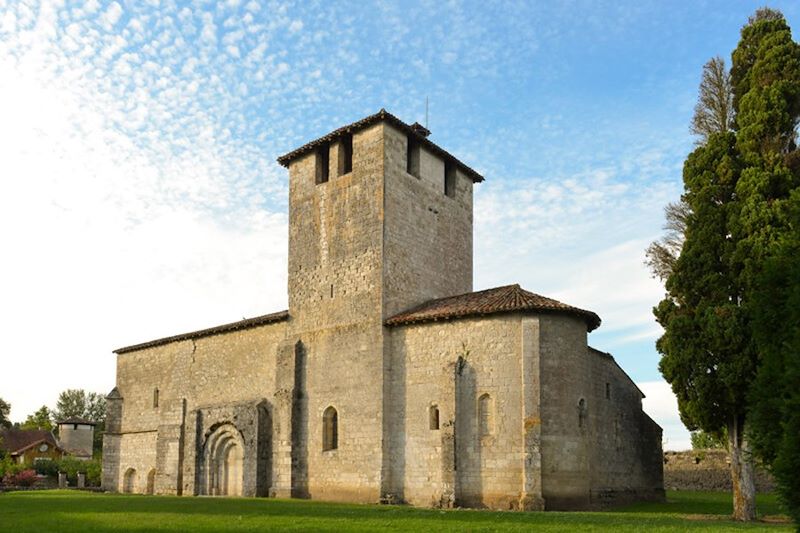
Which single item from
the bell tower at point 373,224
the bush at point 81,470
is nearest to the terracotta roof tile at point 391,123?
the bell tower at point 373,224

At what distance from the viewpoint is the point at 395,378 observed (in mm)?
24438

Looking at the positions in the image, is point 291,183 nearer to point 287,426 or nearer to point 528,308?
point 287,426

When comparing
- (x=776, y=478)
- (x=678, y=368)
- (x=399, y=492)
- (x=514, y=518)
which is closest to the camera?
(x=776, y=478)

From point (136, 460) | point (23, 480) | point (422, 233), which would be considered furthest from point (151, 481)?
point (422, 233)

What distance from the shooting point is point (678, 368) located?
20109 mm

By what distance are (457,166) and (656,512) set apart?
1469 cm

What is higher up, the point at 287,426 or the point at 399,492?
the point at 287,426

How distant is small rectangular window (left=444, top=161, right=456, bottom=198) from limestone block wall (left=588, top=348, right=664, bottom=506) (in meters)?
8.48

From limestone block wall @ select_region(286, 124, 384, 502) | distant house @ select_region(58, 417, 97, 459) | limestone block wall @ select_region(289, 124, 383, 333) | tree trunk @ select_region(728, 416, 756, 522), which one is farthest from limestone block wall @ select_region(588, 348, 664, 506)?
distant house @ select_region(58, 417, 97, 459)

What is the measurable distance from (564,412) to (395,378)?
574cm

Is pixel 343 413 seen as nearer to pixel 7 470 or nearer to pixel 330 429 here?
pixel 330 429

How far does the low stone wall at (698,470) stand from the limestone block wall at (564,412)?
14617 millimetres

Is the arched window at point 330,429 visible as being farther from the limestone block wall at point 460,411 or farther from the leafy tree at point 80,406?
the leafy tree at point 80,406

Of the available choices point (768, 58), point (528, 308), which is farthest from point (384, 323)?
point (768, 58)
